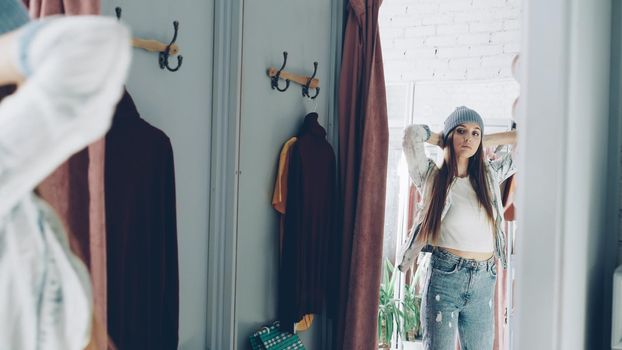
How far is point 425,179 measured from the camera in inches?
80.7

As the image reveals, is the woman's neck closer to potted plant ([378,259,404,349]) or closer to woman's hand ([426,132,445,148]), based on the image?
woman's hand ([426,132,445,148])

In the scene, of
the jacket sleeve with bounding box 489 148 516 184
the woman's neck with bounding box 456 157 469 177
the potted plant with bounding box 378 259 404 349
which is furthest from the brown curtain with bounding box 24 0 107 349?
the potted plant with bounding box 378 259 404 349

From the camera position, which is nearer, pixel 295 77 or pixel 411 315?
pixel 295 77

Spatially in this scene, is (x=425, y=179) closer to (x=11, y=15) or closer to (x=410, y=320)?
(x=410, y=320)

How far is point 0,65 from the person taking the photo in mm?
267

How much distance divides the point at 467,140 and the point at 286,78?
731 mm

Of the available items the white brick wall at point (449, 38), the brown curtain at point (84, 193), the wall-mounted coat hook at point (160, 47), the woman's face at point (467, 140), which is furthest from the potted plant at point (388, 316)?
the brown curtain at point (84, 193)

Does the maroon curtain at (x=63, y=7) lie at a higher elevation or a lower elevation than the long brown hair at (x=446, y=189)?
higher

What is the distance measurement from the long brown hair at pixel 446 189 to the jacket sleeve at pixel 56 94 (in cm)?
178

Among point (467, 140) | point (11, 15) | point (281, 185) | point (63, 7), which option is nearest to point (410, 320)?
point (467, 140)

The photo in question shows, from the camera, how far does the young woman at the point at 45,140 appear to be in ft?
0.85

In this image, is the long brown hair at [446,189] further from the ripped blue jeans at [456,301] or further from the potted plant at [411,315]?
the potted plant at [411,315]

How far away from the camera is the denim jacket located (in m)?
2.00

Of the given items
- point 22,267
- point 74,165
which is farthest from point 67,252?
point 74,165
